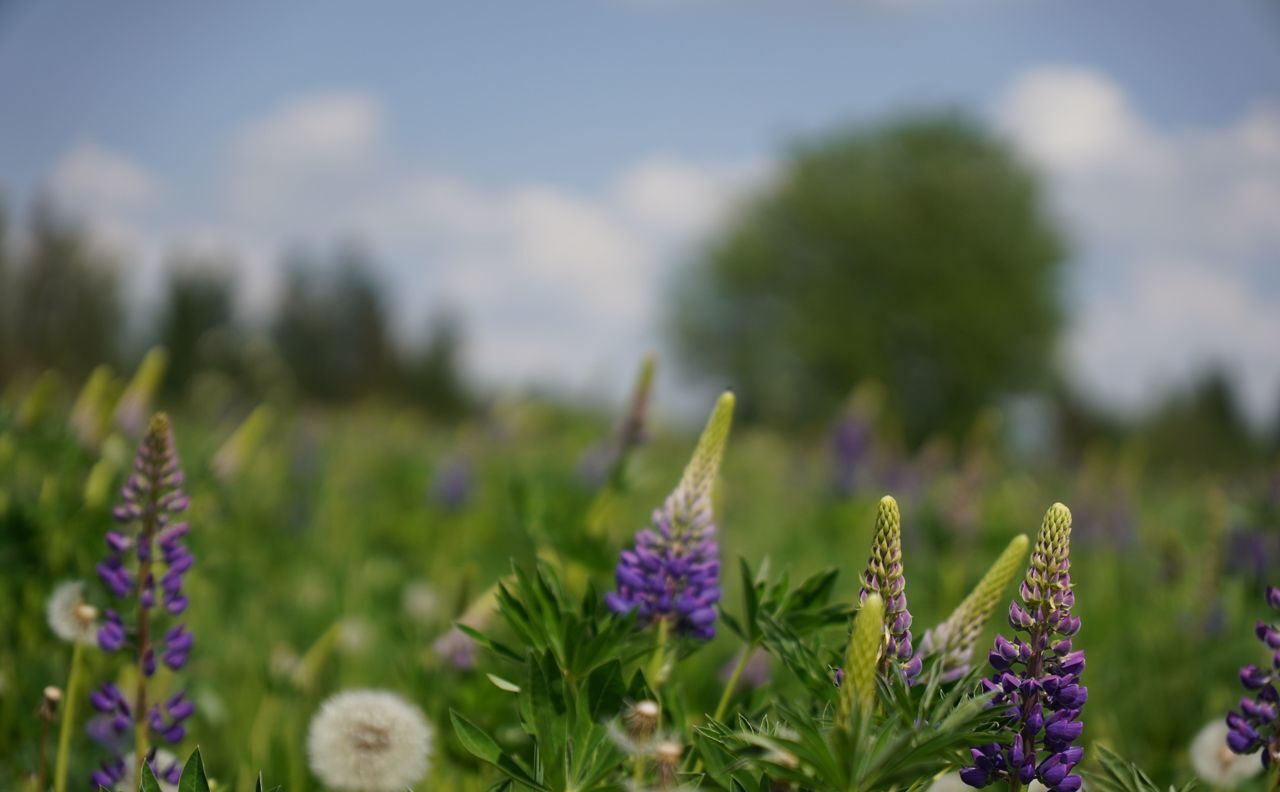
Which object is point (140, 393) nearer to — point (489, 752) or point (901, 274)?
point (489, 752)

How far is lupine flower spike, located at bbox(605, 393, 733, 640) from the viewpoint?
148cm

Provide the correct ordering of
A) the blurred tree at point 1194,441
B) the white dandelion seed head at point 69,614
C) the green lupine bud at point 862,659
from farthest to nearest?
the blurred tree at point 1194,441 < the white dandelion seed head at point 69,614 < the green lupine bud at point 862,659

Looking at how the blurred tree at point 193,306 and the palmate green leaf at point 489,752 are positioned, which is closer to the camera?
the palmate green leaf at point 489,752

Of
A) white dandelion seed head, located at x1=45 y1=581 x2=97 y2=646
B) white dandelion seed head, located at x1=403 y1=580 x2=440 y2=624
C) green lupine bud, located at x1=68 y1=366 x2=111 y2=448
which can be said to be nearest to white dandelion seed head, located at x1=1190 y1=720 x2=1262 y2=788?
white dandelion seed head, located at x1=45 y1=581 x2=97 y2=646

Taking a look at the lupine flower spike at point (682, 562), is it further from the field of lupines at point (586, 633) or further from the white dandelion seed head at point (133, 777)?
the white dandelion seed head at point (133, 777)

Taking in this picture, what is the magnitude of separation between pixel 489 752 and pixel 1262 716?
1023mm

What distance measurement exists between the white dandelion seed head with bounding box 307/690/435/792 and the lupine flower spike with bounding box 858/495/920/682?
38.9 inches

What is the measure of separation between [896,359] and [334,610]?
3832 cm

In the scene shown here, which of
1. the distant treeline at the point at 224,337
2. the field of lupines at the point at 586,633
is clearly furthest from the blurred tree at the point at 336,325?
the field of lupines at the point at 586,633

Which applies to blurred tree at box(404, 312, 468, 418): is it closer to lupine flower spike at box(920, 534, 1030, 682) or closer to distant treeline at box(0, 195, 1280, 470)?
distant treeline at box(0, 195, 1280, 470)

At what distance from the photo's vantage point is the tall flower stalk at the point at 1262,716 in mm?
1394

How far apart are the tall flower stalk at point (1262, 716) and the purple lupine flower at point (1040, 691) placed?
0.30 meters

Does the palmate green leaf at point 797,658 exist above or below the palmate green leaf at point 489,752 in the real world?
above

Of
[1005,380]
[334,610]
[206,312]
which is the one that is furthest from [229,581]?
[1005,380]
